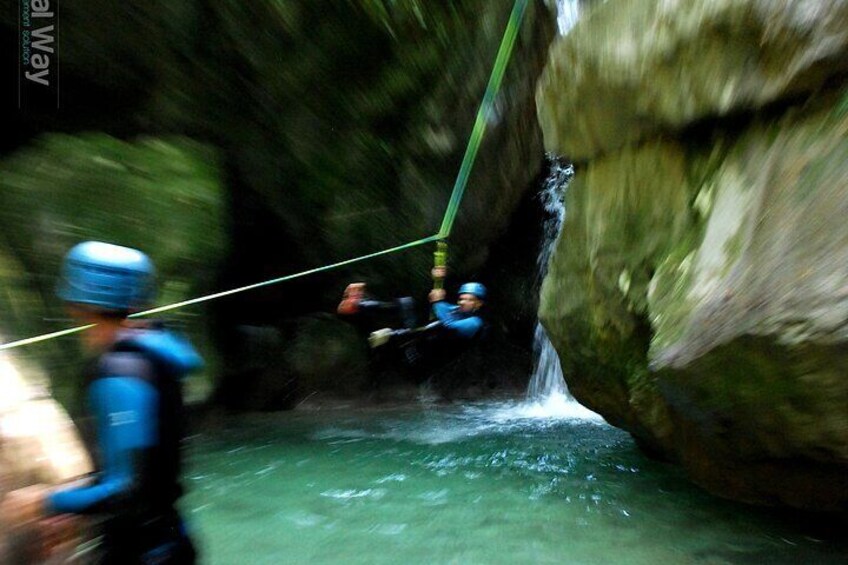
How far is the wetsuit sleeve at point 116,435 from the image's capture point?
1735 millimetres

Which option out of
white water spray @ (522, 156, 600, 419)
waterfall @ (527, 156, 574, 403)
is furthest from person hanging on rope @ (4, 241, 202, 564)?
waterfall @ (527, 156, 574, 403)

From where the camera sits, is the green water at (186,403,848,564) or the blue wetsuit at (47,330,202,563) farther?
the green water at (186,403,848,564)

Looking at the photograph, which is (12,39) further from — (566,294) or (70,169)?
(566,294)

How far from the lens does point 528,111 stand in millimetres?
9828

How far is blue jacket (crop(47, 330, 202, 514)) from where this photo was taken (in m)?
1.74

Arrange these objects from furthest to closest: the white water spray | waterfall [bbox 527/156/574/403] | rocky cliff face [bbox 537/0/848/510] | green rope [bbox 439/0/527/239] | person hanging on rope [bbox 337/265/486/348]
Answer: waterfall [bbox 527/156/574/403] → the white water spray → green rope [bbox 439/0/527/239] → person hanging on rope [bbox 337/265/486/348] → rocky cliff face [bbox 537/0/848/510]

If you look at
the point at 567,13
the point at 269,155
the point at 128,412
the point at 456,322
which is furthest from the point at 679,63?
the point at 567,13

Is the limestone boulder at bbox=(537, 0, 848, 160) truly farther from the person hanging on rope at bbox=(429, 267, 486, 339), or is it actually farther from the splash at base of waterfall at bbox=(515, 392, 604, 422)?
the splash at base of waterfall at bbox=(515, 392, 604, 422)

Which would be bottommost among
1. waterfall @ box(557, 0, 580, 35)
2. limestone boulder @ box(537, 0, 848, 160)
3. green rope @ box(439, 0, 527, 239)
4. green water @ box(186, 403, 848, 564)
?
green water @ box(186, 403, 848, 564)

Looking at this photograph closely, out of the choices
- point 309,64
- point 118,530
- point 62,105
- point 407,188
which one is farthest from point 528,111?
point 118,530

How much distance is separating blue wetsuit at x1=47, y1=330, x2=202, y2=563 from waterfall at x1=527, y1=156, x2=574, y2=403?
33.3ft

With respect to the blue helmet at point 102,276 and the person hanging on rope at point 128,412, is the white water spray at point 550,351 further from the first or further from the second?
the blue helmet at point 102,276

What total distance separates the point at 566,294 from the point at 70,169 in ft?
15.7

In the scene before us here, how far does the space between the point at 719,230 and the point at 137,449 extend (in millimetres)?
3289
